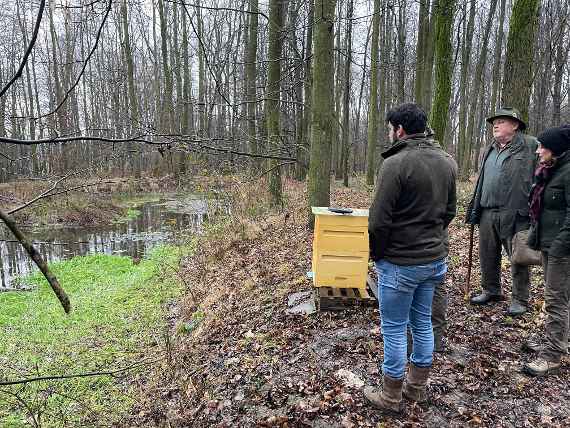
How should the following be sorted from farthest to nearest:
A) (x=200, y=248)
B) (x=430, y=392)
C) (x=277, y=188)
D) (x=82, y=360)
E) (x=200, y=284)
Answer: (x=277, y=188) → (x=200, y=248) → (x=200, y=284) → (x=82, y=360) → (x=430, y=392)

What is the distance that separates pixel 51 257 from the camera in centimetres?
1310

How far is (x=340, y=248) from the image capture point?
5145 mm

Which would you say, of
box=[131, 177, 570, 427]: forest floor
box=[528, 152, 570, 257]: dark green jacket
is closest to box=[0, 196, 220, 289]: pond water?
box=[131, 177, 570, 427]: forest floor

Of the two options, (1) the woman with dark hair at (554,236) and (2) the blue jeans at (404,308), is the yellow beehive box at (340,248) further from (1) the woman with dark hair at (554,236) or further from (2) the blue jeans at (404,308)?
(1) the woman with dark hair at (554,236)

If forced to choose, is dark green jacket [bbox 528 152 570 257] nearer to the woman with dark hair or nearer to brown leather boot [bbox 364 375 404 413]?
the woman with dark hair

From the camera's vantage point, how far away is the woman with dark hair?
12.9 ft

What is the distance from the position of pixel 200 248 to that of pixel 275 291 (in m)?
4.96

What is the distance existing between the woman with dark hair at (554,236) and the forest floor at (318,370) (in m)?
0.21

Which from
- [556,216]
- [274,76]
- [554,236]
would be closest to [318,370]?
[554,236]

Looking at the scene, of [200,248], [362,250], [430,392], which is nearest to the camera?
[430,392]

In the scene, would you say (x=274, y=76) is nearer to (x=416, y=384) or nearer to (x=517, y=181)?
(x=517, y=181)

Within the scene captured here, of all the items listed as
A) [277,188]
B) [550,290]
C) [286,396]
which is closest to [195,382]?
[286,396]

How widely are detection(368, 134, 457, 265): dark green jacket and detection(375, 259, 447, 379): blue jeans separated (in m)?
0.09

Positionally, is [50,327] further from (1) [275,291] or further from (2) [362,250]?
(2) [362,250]
